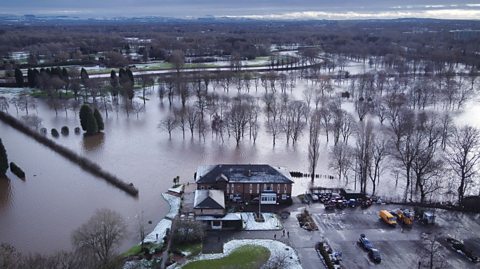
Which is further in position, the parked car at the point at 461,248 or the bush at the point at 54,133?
the bush at the point at 54,133

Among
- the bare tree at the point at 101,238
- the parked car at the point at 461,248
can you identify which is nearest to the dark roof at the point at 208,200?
the bare tree at the point at 101,238

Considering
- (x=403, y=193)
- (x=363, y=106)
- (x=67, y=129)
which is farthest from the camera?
(x=363, y=106)

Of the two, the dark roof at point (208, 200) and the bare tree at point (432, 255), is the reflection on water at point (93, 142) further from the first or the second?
the bare tree at point (432, 255)

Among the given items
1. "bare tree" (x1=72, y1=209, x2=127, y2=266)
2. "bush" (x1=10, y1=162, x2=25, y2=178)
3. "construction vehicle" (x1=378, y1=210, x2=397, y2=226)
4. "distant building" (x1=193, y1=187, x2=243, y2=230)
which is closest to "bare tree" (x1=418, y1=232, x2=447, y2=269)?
"construction vehicle" (x1=378, y1=210, x2=397, y2=226)

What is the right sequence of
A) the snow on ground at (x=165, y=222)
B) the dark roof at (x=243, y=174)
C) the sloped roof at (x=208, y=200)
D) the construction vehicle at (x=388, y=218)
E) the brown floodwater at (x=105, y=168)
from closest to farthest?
the snow on ground at (x=165, y=222) < the construction vehicle at (x=388, y=218) < the sloped roof at (x=208, y=200) < the brown floodwater at (x=105, y=168) < the dark roof at (x=243, y=174)

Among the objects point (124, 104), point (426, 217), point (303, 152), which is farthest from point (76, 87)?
point (426, 217)

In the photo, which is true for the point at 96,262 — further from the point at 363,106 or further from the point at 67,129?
the point at 363,106

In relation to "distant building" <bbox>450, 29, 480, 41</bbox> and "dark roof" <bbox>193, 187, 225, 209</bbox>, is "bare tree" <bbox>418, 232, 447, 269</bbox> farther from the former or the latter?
"distant building" <bbox>450, 29, 480, 41</bbox>
